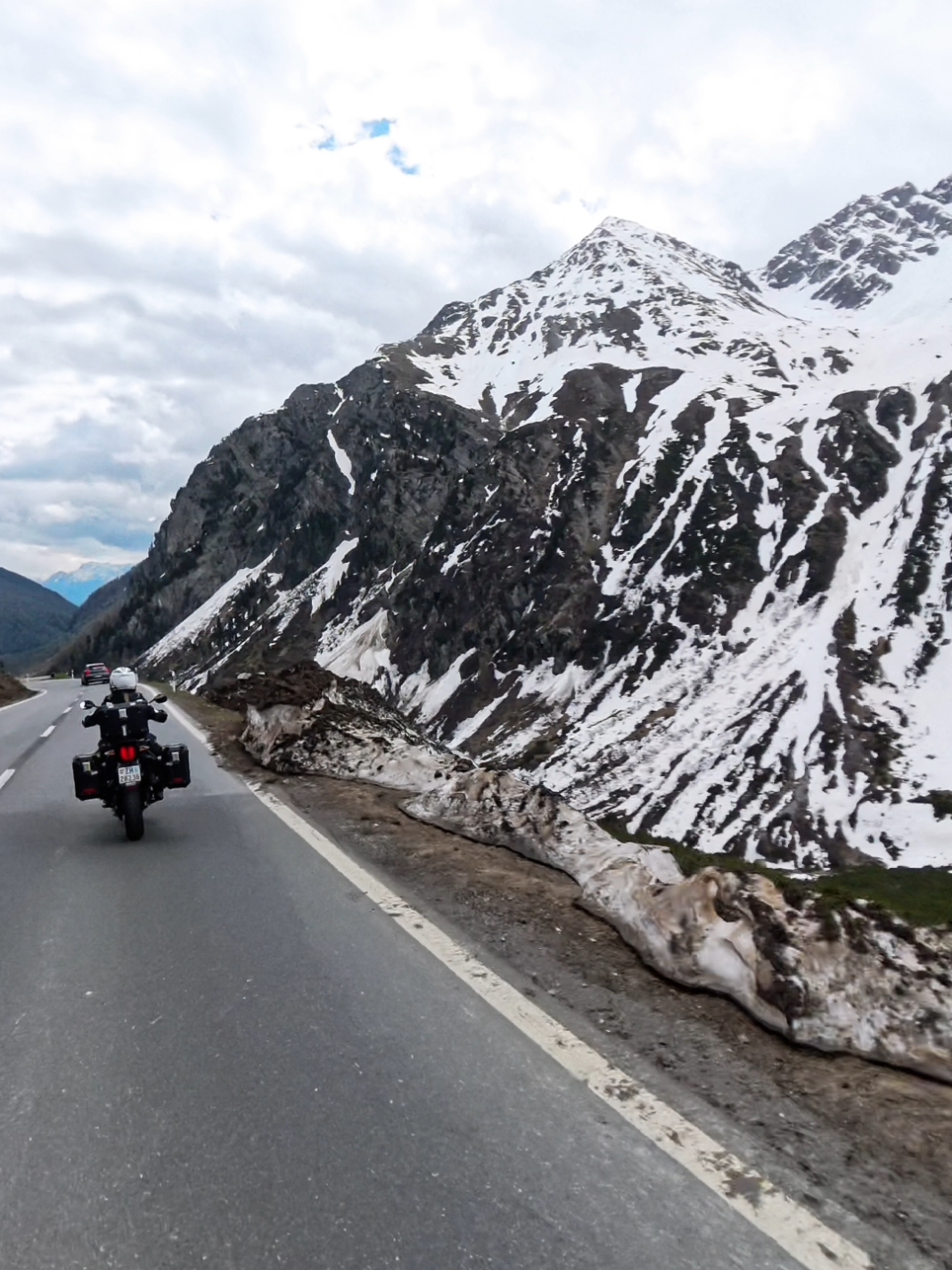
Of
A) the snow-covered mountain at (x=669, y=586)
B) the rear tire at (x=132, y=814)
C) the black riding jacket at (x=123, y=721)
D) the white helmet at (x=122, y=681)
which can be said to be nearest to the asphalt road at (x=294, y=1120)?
the rear tire at (x=132, y=814)

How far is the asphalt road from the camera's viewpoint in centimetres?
330

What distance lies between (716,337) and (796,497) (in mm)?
86327

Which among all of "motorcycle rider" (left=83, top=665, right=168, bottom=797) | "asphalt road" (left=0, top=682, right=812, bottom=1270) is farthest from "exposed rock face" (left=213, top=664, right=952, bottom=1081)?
"motorcycle rider" (left=83, top=665, right=168, bottom=797)

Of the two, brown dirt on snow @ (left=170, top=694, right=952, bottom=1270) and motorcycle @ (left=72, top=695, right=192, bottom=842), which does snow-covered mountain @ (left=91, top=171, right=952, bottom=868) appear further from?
brown dirt on snow @ (left=170, top=694, right=952, bottom=1270)

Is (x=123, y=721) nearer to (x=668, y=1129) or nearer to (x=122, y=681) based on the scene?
(x=122, y=681)

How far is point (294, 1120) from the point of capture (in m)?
4.15

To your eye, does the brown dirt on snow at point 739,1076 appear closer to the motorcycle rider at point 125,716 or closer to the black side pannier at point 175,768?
the black side pannier at point 175,768

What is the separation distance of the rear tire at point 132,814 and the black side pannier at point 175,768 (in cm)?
55

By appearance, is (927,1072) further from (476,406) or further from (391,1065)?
(476,406)

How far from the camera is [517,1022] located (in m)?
5.15

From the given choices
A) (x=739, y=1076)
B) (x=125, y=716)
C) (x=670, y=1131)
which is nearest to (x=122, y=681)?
(x=125, y=716)

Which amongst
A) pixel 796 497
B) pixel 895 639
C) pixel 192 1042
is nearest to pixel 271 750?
pixel 192 1042

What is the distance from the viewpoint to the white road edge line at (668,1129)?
321cm

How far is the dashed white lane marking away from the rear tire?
17.6ft
